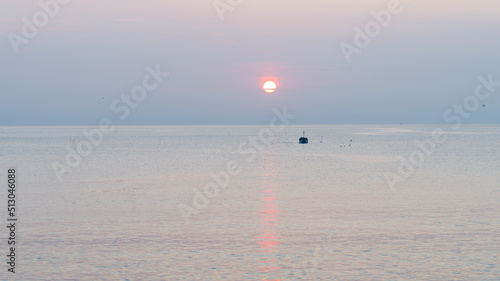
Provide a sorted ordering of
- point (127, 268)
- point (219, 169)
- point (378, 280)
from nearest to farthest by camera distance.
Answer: point (378, 280), point (127, 268), point (219, 169)

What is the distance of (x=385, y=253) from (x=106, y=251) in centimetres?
1653

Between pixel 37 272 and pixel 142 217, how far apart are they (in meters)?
16.1

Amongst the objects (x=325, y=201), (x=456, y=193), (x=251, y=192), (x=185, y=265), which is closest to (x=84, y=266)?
(x=185, y=265)

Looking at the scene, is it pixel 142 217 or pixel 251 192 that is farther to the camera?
pixel 251 192

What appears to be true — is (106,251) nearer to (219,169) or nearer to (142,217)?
(142,217)

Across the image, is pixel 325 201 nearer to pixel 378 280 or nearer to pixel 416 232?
pixel 416 232

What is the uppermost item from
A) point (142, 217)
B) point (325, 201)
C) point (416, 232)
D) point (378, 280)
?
point (325, 201)

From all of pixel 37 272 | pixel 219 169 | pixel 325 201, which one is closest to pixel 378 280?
pixel 37 272

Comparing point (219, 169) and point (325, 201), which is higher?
point (219, 169)

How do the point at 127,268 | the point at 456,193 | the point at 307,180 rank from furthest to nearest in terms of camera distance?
the point at 307,180 < the point at 456,193 < the point at 127,268

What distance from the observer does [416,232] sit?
3956 cm

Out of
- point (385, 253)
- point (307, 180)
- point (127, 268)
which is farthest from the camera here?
point (307, 180)

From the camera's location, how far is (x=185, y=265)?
31.2 m

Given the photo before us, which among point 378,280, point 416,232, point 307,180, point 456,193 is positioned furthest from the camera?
point 307,180
